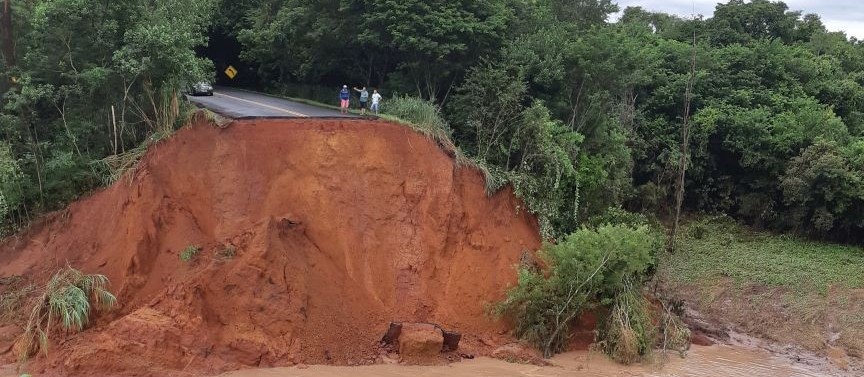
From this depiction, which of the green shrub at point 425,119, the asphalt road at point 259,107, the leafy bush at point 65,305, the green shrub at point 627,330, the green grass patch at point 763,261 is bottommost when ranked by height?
the leafy bush at point 65,305

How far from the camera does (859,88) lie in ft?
94.8

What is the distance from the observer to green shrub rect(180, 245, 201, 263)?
14914 millimetres

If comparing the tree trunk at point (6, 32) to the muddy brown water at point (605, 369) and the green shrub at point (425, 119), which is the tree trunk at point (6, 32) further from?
the muddy brown water at point (605, 369)

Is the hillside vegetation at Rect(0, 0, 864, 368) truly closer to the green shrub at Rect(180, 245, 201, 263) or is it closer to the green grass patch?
the green grass patch

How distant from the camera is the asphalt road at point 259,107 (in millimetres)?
19453

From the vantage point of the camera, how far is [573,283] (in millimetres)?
14680

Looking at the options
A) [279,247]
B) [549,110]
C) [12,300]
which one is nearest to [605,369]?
[279,247]

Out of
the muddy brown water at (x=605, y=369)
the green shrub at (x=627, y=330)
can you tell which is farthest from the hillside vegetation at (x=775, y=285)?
the green shrub at (x=627, y=330)

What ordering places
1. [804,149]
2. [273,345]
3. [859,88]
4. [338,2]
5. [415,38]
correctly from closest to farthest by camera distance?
[273,345]
[415,38]
[338,2]
[804,149]
[859,88]

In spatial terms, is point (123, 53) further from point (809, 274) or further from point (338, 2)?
point (809, 274)

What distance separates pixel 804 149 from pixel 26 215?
80.1 ft

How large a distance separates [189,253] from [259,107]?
816 centimetres

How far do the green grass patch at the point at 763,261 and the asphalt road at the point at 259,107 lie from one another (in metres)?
12.0

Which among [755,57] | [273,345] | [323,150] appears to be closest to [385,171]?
[323,150]
